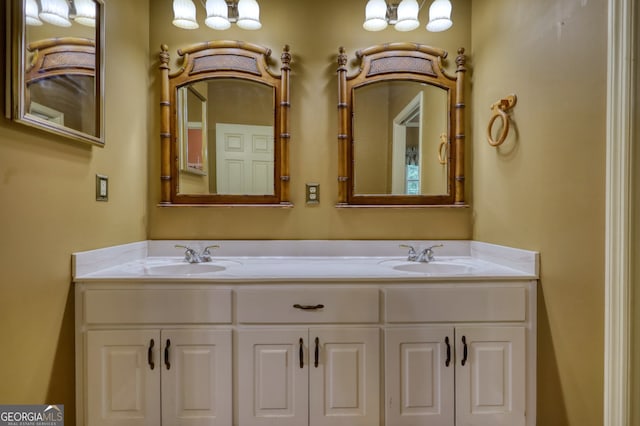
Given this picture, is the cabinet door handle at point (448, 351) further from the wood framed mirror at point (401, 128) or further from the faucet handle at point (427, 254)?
the wood framed mirror at point (401, 128)

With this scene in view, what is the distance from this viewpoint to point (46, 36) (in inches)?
46.1

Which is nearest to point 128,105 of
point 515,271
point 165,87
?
point 165,87

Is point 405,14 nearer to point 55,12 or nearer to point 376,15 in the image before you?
point 376,15

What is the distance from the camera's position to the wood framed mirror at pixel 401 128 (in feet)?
6.20

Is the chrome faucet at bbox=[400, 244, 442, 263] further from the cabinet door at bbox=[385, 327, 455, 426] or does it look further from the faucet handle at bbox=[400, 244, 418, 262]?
the cabinet door at bbox=[385, 327, 455, 426]

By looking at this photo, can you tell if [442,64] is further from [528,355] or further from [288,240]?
[528,355]

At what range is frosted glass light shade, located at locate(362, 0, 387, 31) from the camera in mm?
1795

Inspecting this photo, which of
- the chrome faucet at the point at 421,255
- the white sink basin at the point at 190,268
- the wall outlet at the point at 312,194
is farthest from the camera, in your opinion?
the wall outlet at the point at 312,194

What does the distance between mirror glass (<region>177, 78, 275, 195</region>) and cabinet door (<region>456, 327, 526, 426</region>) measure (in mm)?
1246

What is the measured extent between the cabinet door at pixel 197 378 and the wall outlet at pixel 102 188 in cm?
66

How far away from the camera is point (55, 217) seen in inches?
49.7

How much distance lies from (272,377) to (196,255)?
0.75m

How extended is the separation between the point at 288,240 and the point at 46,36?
1.32m

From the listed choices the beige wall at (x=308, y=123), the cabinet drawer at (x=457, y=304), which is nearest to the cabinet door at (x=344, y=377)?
the cabinet drawer at (x=457, y=304)
